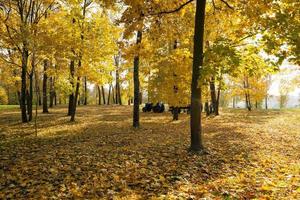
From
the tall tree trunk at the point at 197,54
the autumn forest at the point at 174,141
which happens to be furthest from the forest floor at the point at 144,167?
the tall tree trunk at the point at 197,54

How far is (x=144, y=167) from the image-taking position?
27.5ft

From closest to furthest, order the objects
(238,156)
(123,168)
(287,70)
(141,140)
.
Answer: (123,168)
(238,156)
(141,140)
(287,70)

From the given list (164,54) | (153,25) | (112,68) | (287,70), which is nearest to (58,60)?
(112,68)

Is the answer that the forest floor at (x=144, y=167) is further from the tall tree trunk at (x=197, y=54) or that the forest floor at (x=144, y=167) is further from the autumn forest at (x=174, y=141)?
the tall tree trunk at (x=197, y=54)

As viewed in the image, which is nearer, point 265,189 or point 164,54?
point 265,189

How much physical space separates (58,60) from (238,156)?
40.6ft

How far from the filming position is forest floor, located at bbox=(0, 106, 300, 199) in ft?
21.2

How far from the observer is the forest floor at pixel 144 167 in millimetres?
6465

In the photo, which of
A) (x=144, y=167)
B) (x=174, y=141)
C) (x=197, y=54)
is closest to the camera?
(x=144, y=167)

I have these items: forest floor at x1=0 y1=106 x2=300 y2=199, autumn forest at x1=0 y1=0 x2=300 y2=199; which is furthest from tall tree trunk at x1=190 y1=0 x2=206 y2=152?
forest floor at x1=0 y1=106 x2=300 y2=199

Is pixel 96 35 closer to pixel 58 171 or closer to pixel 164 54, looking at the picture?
pixel 164 54

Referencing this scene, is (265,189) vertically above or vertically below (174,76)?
below

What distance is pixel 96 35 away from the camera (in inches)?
736

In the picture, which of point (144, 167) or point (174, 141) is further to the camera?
point (174, 141)
